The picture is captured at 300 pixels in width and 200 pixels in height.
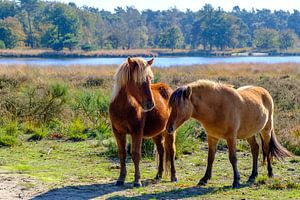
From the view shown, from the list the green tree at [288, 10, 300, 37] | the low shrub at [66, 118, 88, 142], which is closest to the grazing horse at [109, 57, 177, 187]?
the low shrub at [66, 118, 88, 142]

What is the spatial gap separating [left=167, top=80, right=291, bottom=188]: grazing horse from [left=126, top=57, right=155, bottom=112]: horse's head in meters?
0.32

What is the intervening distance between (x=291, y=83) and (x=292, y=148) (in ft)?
40.2

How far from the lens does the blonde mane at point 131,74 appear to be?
23.5ft

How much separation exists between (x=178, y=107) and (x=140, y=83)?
0.61 m

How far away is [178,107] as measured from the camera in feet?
22.7

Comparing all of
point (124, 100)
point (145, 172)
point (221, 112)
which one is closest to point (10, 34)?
point (145, 172)

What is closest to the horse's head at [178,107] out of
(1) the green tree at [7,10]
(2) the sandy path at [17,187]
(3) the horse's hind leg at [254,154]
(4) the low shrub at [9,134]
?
(3) the horse's hind leg at [254,154]

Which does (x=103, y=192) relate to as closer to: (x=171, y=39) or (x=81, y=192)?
(x=81, y=192)

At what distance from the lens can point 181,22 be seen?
13588 centimetres

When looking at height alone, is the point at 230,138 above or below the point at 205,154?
above

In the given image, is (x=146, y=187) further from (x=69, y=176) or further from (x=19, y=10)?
(x=19, y=10)

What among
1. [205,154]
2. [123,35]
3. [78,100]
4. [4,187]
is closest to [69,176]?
[4,187]

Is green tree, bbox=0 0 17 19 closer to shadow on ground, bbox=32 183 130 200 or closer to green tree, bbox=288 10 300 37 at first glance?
green tree, bbox=288 10 300 37

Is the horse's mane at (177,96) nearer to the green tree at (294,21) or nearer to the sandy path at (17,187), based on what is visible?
the sandy path at (17,187)
